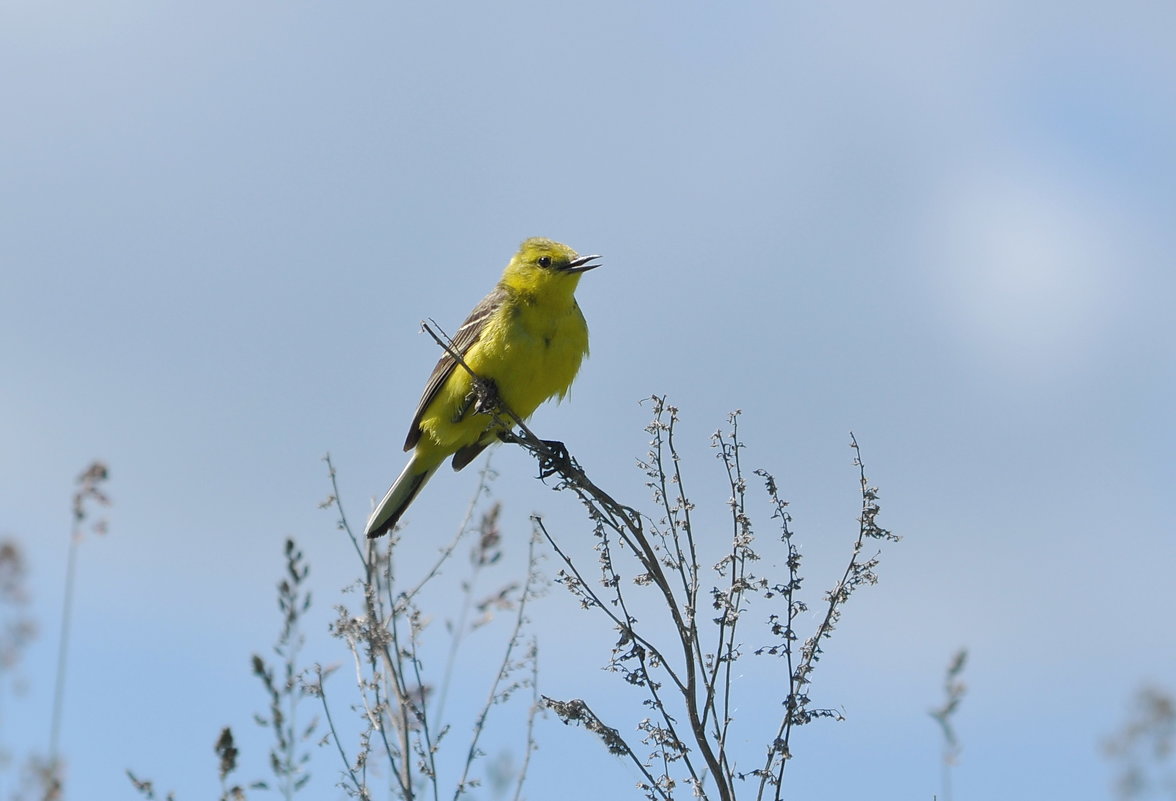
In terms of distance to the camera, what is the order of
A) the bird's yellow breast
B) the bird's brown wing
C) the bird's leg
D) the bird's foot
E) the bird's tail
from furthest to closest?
the bird's tail, the bird's brown wing, the bird's yellow breast, the bird's leg, the bird's foot

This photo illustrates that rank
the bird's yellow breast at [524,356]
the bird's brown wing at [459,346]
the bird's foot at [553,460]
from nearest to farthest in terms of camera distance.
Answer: the bird's foot at [553,460] < the bird's yellow breast at [524,356] < the bird's brown wing at [459,346]

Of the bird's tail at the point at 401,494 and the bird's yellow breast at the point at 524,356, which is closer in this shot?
the bird's yellow breast at the point at 524,356

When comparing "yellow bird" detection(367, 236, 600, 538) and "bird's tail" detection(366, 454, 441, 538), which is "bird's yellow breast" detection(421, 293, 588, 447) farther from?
"bird's tail" detection(366, 454, 441, 538)

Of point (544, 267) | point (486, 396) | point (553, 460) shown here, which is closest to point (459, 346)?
point (544, 267)

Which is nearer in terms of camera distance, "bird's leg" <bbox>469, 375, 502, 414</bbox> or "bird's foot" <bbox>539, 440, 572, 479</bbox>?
"bird's foot" <bbox>539, 440, 572, 479</bbox>

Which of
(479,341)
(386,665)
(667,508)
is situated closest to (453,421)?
(479,341)

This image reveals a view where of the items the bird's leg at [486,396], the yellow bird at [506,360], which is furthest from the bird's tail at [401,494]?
the bird's leg at [486,396]

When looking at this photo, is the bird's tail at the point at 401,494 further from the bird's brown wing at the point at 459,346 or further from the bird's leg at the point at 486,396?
the bird's leg at the point at 486,396

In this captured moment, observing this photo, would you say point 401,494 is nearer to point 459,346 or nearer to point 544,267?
point 459,346

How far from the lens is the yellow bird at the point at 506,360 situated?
309 inches

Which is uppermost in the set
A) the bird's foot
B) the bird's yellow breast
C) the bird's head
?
the bird's head

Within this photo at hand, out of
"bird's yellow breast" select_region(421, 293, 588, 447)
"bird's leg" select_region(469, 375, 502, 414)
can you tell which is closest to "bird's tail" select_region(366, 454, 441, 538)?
"bird's yellow breast" select_region(421, 293, 588, 447)

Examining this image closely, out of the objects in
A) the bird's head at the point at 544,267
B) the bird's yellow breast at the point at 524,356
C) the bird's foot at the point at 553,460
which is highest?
the bird's head at the point at 544,267

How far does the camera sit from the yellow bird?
7855 mm
